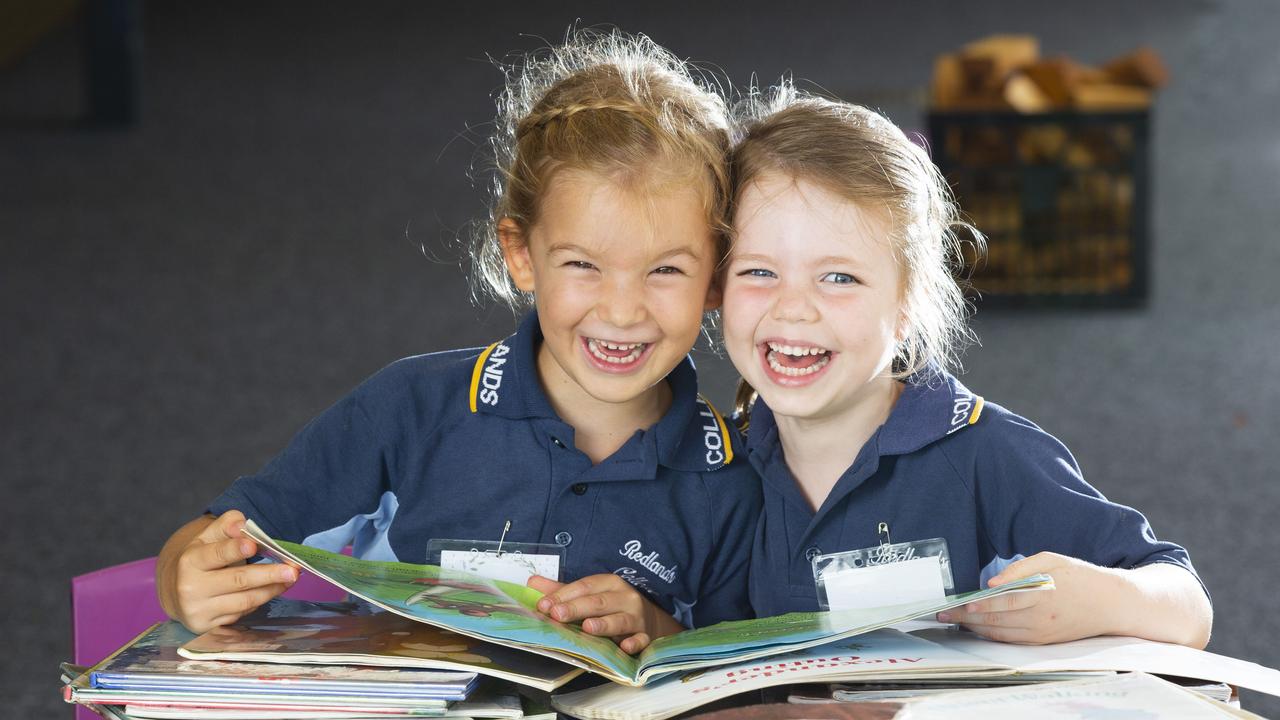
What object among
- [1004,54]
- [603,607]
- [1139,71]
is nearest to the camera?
[603,607]

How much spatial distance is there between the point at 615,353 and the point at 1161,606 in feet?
1.57

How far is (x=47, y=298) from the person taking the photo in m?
3.78

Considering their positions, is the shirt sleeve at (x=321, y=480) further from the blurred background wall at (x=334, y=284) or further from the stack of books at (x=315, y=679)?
the blurred background wall at (x=334, y=284)

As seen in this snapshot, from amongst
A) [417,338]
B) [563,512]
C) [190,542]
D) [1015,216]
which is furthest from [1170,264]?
[190,542]


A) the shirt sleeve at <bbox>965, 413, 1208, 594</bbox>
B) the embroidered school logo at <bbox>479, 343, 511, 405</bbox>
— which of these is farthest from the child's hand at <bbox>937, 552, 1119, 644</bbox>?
the embroidered school logo at <bbox>479, 343, 511, 405</bbox>

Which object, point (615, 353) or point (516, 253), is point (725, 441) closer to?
point (615, 353)

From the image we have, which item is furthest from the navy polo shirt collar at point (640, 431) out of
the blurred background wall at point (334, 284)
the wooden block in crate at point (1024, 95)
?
the wooden block in crate at point (1024, 95)

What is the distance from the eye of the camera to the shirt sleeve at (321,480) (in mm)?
1165

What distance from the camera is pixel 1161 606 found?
946 mm

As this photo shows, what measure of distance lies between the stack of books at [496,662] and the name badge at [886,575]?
0.58 ft

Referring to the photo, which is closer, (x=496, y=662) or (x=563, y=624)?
(x=496, y=662)

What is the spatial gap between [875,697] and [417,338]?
2.81 metres

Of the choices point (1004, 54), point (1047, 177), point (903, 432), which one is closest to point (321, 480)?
point (903, 432)

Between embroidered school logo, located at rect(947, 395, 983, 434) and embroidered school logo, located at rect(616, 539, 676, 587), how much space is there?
0.27 m
